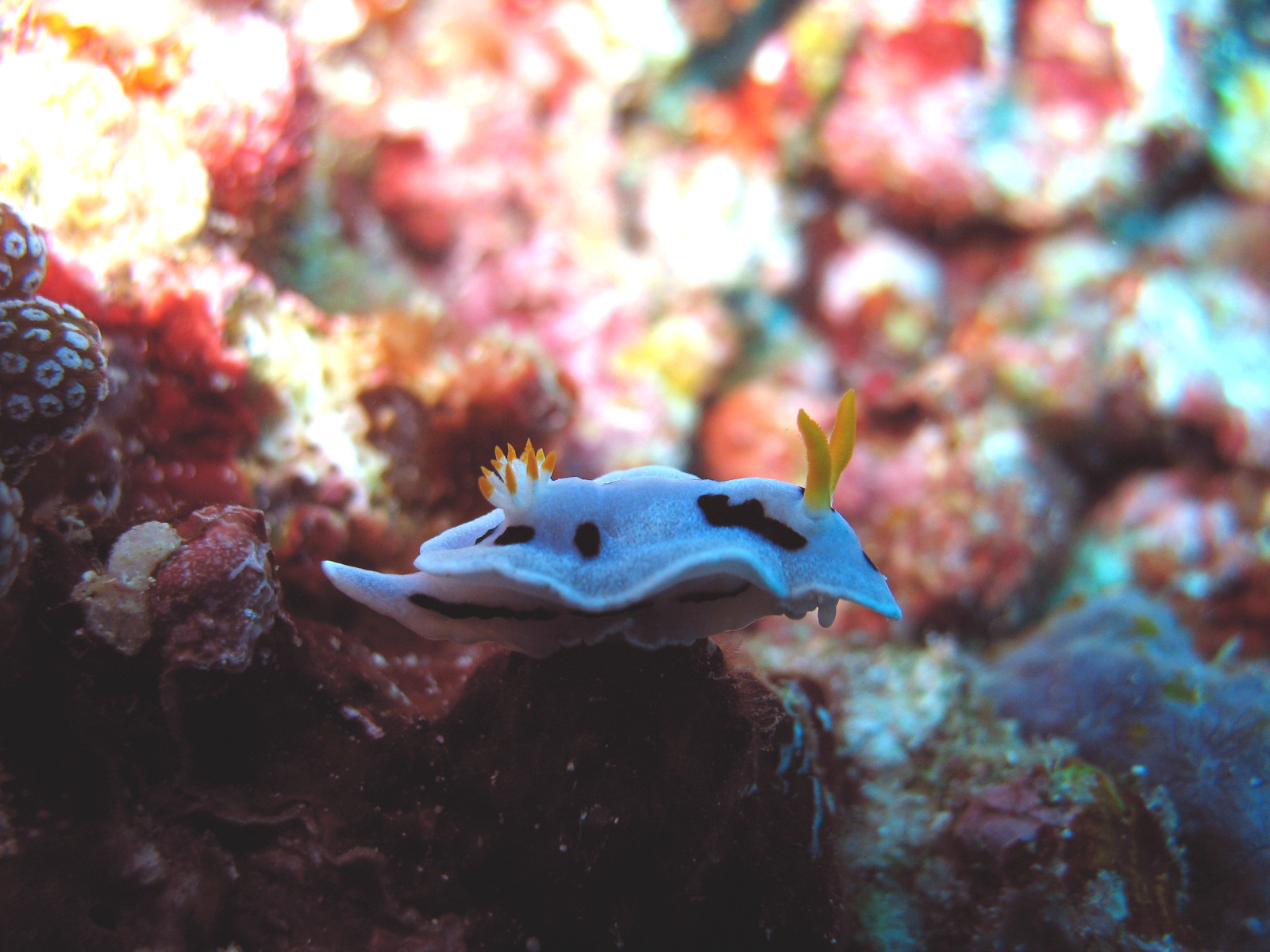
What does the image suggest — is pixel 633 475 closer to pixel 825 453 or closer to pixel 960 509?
pixel 825 453

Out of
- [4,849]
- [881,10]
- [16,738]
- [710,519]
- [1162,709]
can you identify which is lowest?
[4,849]

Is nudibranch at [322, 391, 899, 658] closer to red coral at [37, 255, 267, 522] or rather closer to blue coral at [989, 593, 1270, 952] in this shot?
red coral at [37, 255, 267, 522]

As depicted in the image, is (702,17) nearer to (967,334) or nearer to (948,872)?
(967,334)

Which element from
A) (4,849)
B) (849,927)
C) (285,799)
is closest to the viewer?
(4,849)

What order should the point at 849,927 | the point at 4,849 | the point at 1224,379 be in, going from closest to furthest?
the point at 4,849 < the point at 849,927 < the point at 1224,379

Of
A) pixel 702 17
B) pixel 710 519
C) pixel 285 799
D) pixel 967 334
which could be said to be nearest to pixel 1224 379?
pixel 967 334

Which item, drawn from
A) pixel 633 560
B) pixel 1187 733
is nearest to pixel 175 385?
pixel 633 560
